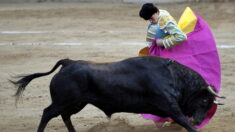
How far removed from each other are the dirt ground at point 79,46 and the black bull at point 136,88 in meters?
0.73

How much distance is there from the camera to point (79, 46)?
36.2ft

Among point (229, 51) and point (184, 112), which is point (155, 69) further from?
point (229, 51)

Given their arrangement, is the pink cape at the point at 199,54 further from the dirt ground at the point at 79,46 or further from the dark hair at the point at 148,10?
the dirt ground at the point at 79,46

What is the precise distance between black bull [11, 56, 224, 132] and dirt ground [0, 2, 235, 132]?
732mm

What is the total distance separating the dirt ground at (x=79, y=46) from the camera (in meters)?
6.72

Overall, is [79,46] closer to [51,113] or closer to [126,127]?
[126,127]

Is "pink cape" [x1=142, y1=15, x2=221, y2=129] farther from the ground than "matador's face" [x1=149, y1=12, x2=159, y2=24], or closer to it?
closer to it

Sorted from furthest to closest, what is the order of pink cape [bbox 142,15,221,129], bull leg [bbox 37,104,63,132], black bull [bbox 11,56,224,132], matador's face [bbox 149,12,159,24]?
pink cape [bbox 142,15,221,129]
matador's face [bbox 149,12,159,24]
bull leg [bbox 37,104,63,132]
black bull [bbox 11,56,224,132]

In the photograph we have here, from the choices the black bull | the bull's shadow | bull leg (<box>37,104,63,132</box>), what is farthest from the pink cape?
bull leg (<box>37,104,63,132</box>)

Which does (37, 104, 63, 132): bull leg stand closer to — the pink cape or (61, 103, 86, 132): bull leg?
(61, 103, 86, 132): bull leg

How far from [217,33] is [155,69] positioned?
21.8 ft

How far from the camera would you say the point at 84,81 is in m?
5.58

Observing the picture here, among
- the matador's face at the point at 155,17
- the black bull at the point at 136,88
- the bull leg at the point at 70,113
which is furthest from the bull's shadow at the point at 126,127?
the matador's face at the point at 155,17

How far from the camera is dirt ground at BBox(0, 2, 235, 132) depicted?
6719mm
